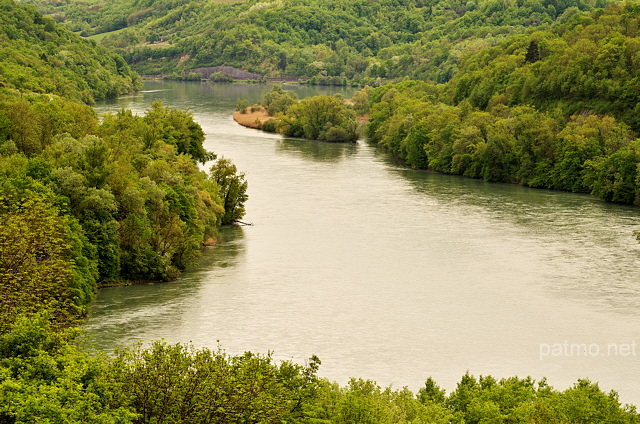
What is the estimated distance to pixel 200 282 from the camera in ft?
208

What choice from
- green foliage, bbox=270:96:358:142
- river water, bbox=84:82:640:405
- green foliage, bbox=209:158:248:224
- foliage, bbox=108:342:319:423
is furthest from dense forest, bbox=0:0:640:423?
river water, bbox=84:82:640:405

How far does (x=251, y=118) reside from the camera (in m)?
163

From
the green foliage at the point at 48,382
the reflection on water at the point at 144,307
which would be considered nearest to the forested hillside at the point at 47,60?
the reflection on water at the point at 144,307

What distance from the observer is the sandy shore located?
15775 cm

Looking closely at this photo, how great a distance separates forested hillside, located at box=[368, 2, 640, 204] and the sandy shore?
26.8m

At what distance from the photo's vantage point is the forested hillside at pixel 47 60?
443 ft

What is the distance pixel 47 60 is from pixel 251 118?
3705 cm

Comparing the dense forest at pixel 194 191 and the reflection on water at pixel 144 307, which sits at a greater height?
the dense forest at pixel 194 191

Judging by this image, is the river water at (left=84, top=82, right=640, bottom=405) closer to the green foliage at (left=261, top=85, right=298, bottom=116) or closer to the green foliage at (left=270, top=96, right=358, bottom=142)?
the green foliage at (left=270, top=96, right=358, bottom=142)

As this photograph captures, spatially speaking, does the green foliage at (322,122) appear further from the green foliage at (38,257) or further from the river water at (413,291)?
the green foliage at (38,257)

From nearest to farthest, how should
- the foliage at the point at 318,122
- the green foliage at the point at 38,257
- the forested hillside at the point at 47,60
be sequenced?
the green foliage at the point at 38,257
the forested hillside at the point at 47,60
the foliage at the point at 318,122

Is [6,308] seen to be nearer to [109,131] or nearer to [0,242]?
[0,242]

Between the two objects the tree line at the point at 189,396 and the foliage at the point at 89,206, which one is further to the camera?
the foliage at the point at 89,206

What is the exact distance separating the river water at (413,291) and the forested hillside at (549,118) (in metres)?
5.49
